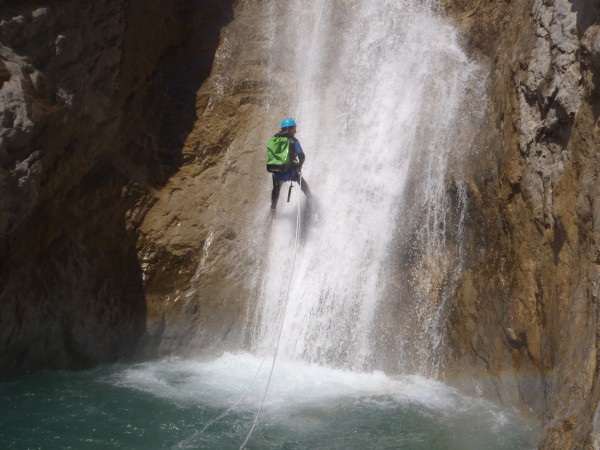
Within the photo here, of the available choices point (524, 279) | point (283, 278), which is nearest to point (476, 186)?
point (524, 279)

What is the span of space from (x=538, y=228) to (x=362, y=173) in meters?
3.40

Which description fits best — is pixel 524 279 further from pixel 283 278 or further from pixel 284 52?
pixel 284 52

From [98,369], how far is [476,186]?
5.44m

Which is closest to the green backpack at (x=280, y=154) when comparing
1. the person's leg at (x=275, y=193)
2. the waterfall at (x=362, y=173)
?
the person's leg at (x=275, y=193)

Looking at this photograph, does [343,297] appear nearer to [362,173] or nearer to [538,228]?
[362,173]

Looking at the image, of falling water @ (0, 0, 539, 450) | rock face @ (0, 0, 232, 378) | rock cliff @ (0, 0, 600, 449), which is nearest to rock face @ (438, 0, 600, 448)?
rock cliff @ (0, 0, 600, 449)

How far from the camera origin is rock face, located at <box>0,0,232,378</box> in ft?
25.9

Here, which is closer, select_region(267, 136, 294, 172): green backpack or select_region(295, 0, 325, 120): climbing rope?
select_region(267, 136, 294, 172): green backpack

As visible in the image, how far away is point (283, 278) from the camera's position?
9430 mm

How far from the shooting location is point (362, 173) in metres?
9.91

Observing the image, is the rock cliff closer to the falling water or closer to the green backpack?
the falling water

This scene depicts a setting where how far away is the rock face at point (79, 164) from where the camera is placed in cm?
791

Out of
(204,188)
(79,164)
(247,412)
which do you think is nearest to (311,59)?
(204,188)

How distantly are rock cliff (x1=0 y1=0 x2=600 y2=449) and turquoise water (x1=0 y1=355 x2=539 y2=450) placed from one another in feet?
1.86
